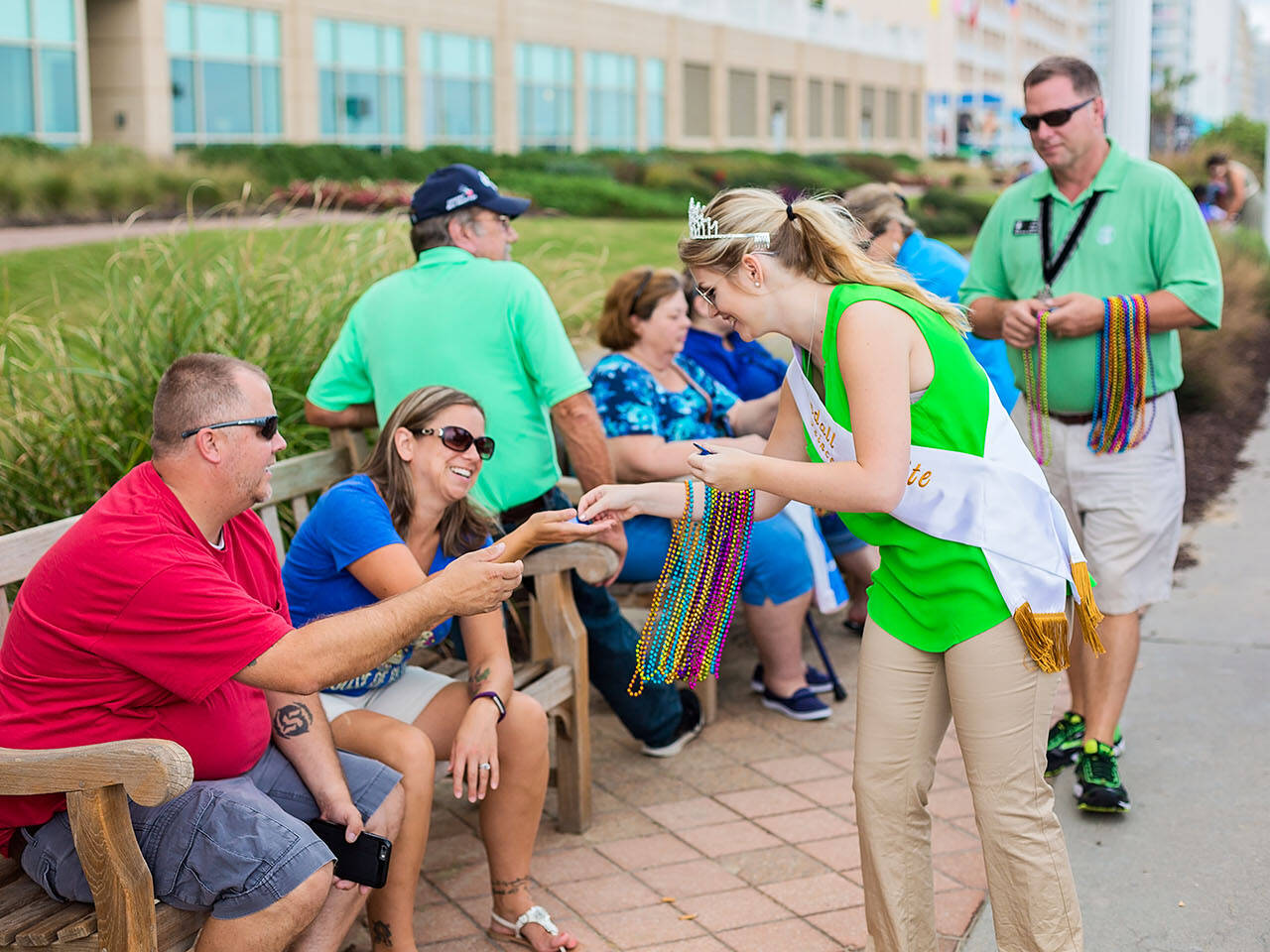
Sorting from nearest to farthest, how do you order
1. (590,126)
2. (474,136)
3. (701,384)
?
(701,384) < (474,136) < (590,126)

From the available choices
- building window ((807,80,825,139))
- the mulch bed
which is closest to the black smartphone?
the mulch bed

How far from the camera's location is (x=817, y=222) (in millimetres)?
2787

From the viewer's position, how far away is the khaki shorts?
4.14 metres

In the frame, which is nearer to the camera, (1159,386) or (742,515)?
(742,515)

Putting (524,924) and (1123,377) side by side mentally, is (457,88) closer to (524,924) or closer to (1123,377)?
(1123,377)

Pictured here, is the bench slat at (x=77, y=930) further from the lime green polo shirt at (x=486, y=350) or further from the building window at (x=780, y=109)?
the building window at (x=780, y=109)

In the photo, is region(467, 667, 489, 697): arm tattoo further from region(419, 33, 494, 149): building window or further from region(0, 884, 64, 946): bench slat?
region(419, 33, 494, 149): building window

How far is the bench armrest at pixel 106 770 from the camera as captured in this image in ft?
7.95

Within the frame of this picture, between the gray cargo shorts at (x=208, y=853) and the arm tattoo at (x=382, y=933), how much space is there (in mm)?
479

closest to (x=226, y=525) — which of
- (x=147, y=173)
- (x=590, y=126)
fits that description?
(x=147, y=173)

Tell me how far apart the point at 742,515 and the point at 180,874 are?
4.73ft

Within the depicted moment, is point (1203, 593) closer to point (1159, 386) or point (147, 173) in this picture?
point (1159, 386)

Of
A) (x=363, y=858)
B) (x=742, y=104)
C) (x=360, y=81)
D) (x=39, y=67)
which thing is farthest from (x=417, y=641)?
(x=742, y=104)

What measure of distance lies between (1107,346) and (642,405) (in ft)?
5.58
